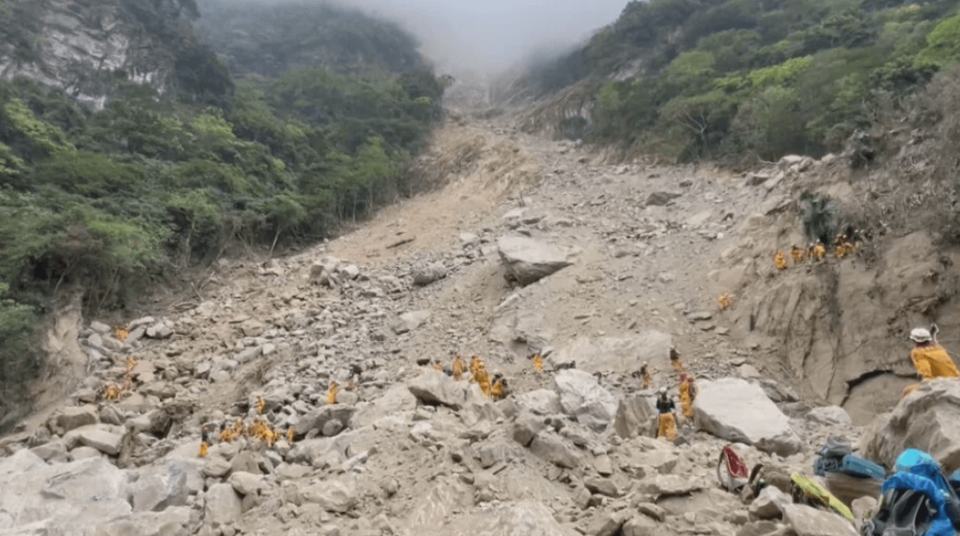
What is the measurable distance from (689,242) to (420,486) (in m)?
9.80

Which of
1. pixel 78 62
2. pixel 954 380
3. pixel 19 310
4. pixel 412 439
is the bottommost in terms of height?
pixel 19 310

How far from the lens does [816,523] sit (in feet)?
9.89

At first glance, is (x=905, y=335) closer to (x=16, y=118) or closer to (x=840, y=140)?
(x=840, y=140)

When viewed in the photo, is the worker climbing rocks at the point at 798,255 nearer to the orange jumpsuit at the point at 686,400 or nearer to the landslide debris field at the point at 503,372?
Answer: the landslide debris field at the point at 503,372

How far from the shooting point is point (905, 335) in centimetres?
770

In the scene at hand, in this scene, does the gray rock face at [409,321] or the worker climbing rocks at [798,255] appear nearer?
the worker climbing rocks at [798,255]

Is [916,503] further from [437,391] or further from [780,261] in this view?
[780,261]

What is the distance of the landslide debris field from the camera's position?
4668mm

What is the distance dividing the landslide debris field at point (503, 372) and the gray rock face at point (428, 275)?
37 mm

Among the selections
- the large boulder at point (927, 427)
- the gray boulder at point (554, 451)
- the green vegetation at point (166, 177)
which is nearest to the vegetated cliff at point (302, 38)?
the green vegetation at point (166, 177)

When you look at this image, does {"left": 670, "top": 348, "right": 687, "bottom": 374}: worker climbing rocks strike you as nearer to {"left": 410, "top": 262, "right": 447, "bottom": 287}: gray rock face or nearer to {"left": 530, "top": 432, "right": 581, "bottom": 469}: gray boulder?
{"left": 530, "top": 432, "right": 581, "bottom": 469}: gray boulder

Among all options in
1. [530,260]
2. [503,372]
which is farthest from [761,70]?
[503,372]

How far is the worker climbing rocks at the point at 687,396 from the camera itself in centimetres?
712

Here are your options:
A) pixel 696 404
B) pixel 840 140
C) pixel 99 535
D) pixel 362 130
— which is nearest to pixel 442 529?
pixel 99 535
